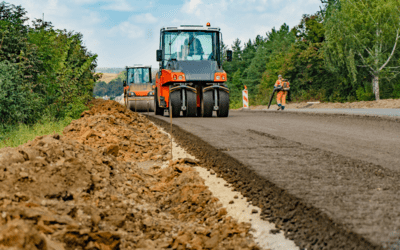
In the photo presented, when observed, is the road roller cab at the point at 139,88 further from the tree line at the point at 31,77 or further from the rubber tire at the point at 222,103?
the tree line at the point at 31,77

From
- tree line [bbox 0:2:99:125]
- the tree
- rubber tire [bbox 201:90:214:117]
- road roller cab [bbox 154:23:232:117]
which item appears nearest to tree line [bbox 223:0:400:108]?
the tree

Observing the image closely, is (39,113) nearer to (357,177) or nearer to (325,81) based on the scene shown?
(357,177)

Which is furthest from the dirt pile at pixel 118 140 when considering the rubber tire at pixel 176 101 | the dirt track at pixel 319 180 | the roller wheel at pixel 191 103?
the roller wheel at pixel 191 103

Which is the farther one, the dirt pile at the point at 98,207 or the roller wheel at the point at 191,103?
the roller wheel at the point at 191,103

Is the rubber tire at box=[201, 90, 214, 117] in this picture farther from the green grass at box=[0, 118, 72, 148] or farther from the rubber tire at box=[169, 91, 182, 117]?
the green grass at box=[0, 118, 72, 148]

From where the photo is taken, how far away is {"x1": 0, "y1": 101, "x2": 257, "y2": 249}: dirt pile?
7.59ft

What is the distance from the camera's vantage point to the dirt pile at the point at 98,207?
2312mm

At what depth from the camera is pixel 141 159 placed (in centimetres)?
659

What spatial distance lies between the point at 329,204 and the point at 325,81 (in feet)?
123

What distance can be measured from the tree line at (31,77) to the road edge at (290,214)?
20.6 feet

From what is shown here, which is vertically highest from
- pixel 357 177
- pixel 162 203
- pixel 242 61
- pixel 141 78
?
pixel 242 61

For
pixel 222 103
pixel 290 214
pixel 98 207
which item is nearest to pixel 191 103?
pixel 222 103

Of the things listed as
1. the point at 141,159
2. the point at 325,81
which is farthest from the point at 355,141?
the point at 325,81

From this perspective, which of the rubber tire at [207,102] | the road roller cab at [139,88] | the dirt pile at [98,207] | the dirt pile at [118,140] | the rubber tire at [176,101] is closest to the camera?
the dirt pile at [98,207]
